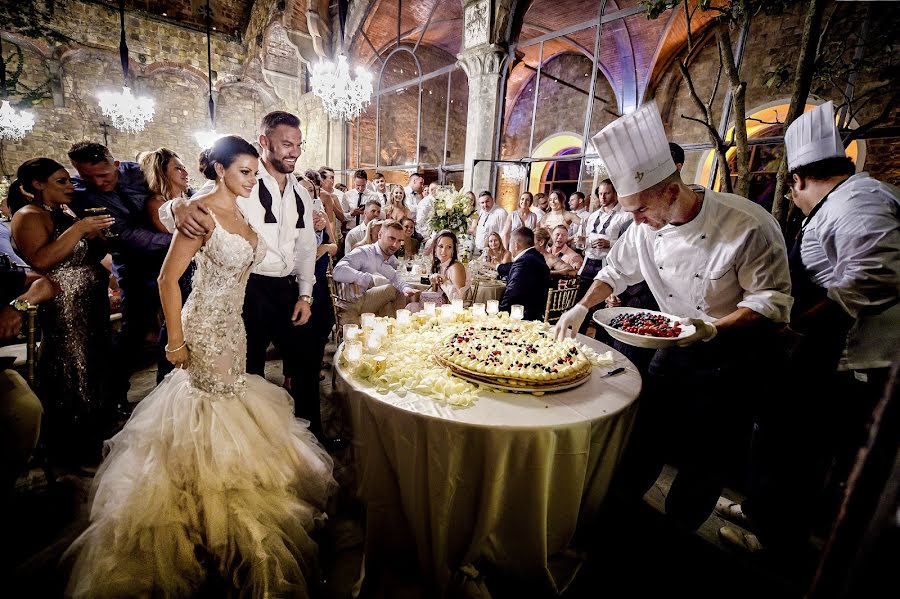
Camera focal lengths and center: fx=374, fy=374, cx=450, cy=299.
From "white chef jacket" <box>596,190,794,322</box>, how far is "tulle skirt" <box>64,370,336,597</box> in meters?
2.50

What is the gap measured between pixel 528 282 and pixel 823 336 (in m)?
2.26

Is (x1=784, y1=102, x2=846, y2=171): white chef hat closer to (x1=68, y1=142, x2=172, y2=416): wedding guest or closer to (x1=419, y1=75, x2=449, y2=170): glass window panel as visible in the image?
(x1=68, y1=142, x2=172, y2=416): wedding guest

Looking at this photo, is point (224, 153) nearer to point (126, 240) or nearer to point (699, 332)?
point (126, 240)

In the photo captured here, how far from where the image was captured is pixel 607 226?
5.51 metres

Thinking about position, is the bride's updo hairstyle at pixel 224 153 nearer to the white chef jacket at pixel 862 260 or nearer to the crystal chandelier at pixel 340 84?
the white chef jacket at pixel 862 260

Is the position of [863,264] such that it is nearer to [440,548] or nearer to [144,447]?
[440,548]

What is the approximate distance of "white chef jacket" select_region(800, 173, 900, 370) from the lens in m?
1.91

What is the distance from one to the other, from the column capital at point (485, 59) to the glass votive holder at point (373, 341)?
7697 millimetres

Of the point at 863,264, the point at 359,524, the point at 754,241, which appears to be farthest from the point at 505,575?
the point at 863,264

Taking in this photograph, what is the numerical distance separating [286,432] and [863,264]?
10.8ft

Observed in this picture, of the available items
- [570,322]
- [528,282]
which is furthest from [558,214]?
[570,322]

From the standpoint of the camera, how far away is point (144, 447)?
1.95 metres

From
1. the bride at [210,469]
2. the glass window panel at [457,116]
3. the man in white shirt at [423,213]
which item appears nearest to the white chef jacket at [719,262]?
the bride at [210,469]

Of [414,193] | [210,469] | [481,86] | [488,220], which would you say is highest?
[481,86]
